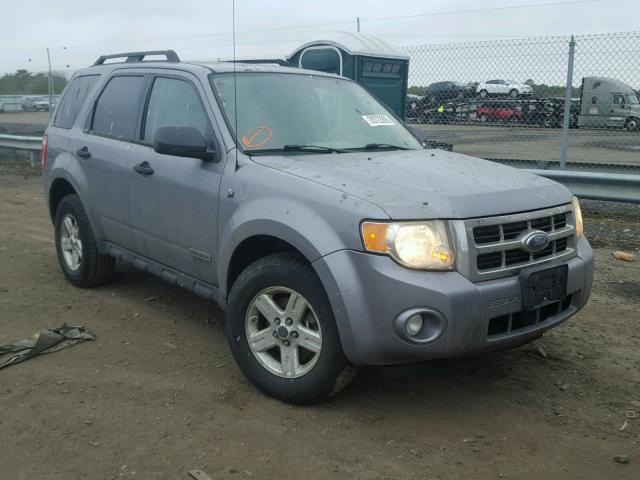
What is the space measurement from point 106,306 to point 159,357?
1.24 meters

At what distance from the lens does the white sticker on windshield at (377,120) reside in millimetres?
4566

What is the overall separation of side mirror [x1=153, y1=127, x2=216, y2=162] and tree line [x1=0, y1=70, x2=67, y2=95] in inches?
532

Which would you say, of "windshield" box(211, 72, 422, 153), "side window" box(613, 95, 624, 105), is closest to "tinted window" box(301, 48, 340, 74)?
"side window" box(613, 95, 624, 105)

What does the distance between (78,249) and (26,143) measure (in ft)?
30.3

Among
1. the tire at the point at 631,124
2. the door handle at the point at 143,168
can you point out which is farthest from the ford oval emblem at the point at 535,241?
the tire at the point at 631,124

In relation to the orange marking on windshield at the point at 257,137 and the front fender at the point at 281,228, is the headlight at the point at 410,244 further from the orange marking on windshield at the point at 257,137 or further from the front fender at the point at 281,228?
the orange marking on windshield at the point at 257,137

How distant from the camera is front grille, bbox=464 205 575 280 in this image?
3133 millimetres

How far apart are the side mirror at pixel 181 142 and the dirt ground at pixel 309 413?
1291 mm

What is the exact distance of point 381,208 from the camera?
10.2ft

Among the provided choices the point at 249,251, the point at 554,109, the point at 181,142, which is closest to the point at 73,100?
the point at 181,142

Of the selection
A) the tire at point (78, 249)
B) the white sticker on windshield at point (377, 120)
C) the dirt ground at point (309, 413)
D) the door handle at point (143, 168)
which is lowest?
the dirt ground at point (309, 413)

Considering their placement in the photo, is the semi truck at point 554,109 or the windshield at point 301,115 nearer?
the windshield at point 301,115

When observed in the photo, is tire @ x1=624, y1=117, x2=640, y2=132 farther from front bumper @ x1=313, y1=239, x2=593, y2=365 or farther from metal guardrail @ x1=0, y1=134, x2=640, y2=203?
front bumper @ x1=313, y1=239, x2=593, y2=365

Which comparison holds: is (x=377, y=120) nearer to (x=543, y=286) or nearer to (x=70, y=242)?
(x=543, y=286)
